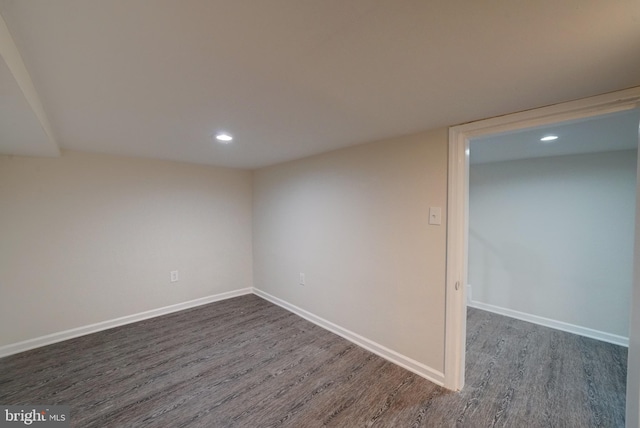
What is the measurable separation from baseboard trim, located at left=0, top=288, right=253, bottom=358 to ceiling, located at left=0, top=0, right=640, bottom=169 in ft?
6.51

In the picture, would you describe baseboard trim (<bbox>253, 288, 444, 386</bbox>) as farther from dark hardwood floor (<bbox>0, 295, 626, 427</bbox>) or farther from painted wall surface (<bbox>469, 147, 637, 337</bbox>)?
painted wall surface (<bbox>469, 147, 637, 337</bbox>)

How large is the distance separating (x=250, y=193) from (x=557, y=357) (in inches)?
164

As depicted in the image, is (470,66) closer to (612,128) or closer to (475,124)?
(475,124)

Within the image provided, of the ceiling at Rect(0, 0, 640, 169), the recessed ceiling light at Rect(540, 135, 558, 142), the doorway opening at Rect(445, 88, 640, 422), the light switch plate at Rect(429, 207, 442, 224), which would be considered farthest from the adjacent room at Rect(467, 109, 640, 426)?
the ceiling at Rect(0, 0, 640, 169)

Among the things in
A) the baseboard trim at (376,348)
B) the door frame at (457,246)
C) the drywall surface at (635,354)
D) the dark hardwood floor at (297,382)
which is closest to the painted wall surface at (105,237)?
the dark hardwood floor at (297,382)

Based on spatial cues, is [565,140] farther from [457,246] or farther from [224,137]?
[224,137]

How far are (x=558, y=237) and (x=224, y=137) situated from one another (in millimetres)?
3874

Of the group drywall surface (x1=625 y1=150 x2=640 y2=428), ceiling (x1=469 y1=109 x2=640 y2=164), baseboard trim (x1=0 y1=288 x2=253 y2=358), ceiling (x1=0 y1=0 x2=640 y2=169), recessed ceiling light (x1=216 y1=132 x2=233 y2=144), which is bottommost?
baseboard trim (x1=0 y1=288 x2=253 y2=358)

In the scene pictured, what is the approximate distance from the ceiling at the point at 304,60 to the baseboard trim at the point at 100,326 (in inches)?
78.1

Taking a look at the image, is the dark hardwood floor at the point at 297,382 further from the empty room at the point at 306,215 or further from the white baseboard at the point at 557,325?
the white baseboard at the point at 557,325

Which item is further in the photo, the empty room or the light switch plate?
the light switch plate

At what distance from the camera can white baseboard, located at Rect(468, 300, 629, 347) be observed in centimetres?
267

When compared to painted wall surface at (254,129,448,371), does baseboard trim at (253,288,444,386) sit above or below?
below

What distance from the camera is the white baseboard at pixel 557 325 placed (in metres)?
2.67
